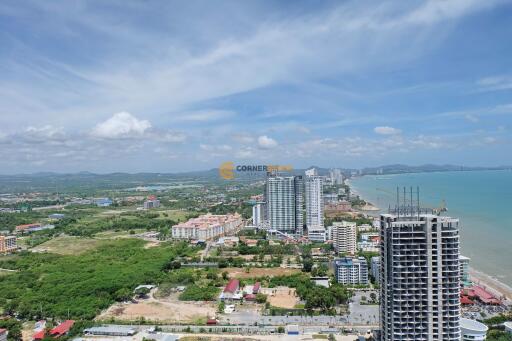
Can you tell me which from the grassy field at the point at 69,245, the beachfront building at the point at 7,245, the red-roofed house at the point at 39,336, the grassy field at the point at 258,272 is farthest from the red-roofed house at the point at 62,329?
the beachfront building at the point at 7,245

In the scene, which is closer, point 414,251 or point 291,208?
point 414,251

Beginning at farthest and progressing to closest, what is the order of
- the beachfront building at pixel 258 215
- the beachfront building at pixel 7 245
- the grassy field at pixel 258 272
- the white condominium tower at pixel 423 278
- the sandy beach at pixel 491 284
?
the beachfront building at pixel 258 215 < the beachfront building at pixel 7 245 < the grassy field at pixel 258 272 < the sandy beach at pixel 491 284 < the white condominium tower at pixel 423 278

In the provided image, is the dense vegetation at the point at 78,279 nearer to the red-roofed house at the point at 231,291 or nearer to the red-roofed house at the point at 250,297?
the red-roofed house at the point at 231,291

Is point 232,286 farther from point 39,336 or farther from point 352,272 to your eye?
point 39,336

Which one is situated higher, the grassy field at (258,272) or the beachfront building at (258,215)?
the beachfront building at (258,215)

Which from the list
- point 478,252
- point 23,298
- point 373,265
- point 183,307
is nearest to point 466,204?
point 478,252

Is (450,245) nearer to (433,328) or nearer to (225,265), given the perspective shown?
(433,328)
